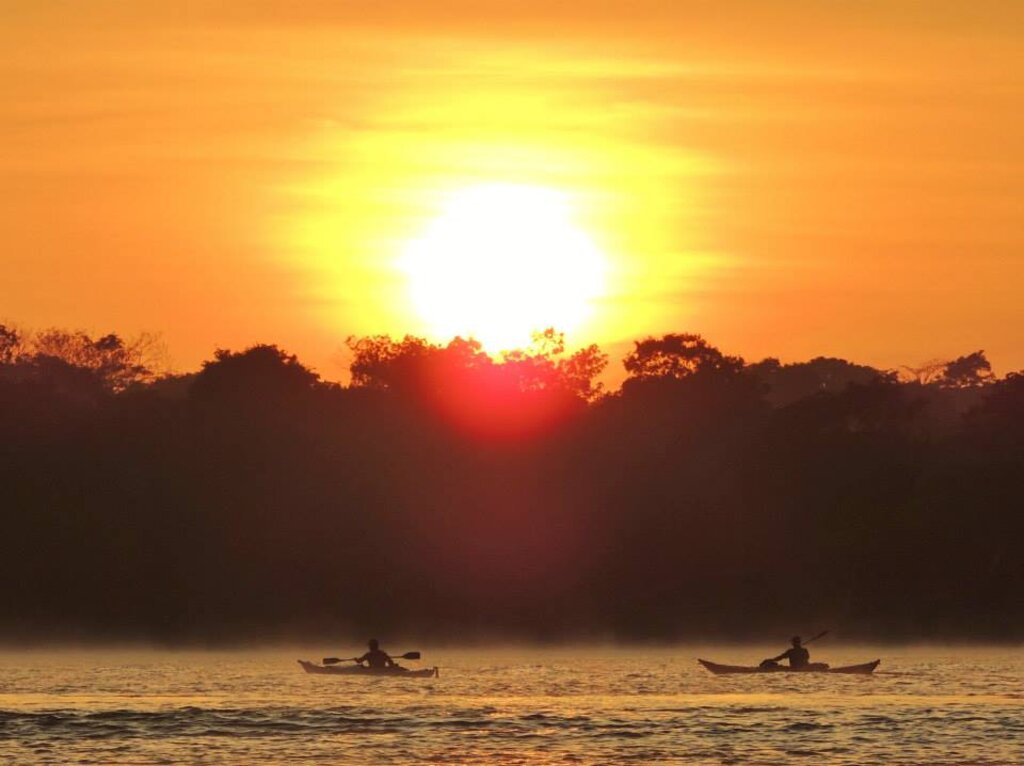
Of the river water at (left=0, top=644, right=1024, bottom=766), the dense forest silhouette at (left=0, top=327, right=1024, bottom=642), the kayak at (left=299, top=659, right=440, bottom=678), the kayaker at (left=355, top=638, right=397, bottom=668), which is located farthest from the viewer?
the dense forest silhouette at (left=0, top=327, right=1024, bottom=642)

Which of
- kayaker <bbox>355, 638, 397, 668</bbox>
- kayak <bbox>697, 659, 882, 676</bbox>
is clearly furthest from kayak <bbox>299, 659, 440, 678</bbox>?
kayak <bbox>697, 659, 882, 676</bbox>

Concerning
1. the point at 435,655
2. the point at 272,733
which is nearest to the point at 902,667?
the point at 435,655

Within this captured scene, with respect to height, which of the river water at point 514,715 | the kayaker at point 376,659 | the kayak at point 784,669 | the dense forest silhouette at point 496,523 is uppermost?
the dense forest silhouette at point 496,523

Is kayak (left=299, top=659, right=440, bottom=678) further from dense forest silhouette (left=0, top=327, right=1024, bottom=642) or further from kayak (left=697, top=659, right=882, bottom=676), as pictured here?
dense forest silhouette (left=0, top=327, right=1024, bottom=642)

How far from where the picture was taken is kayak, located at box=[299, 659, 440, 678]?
Answer: 6788cm

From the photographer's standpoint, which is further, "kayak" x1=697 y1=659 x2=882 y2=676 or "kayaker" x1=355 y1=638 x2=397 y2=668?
"kayaker" x1=355 y1=638 x2=397 y2=668

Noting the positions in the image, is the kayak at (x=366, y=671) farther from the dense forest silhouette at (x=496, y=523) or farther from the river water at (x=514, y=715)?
the dense forest silhouette at (x=496, y=523)

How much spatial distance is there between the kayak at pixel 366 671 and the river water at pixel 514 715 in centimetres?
26

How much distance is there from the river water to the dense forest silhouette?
53.8 feet

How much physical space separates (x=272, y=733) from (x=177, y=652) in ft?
115

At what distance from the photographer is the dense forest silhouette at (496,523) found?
9312cm

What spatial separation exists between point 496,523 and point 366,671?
102 feet

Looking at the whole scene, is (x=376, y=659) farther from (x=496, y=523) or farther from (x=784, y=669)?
(x=496, y=523)

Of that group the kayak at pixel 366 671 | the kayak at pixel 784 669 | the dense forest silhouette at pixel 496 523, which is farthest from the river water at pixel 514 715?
the dense forest silhouette at pixel 496 523
